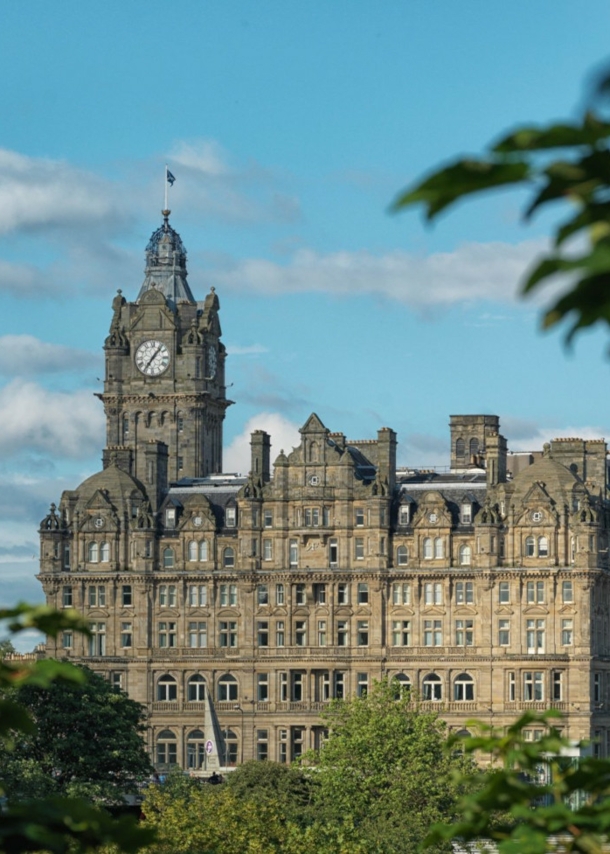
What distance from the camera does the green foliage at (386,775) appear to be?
101875 mm

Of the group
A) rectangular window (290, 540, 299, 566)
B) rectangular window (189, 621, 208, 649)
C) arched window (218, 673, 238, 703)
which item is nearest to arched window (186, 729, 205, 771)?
arched window (218, 673, 238, 703)

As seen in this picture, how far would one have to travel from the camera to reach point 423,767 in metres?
108

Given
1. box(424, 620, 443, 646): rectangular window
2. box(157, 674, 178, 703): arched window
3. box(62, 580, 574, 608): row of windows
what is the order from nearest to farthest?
box(62, 580, 574, 608): row of windows < box(424, 620, 443, 646): rectangular window < box(157, 674, 178, 703): arched window

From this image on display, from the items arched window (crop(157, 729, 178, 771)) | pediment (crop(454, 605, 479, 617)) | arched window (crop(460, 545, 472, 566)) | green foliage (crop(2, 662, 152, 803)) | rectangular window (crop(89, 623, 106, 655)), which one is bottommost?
arched window (crop(157, 729, 178, 771))

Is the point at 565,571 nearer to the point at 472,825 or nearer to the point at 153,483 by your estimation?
the point at 153,483

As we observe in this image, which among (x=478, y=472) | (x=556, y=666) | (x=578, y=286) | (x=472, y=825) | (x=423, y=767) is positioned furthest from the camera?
(x=478, y=472)

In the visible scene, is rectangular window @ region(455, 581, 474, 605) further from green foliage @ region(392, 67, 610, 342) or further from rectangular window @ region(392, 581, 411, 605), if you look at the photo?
green foliage @ region(392, 67, 610, 342)

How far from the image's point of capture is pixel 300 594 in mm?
149875

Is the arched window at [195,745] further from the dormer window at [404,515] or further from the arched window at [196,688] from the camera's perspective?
the dormer window at [404,515]

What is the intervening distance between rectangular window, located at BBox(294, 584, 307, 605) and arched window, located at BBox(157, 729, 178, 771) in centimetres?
1201

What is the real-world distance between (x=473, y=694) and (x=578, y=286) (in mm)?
Result: 136048

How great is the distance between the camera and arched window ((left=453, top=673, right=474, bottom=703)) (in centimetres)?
14500

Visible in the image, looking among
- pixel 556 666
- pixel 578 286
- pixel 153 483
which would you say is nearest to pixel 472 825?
pixel 578 286

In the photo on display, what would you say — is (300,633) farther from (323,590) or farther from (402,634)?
(402,634)
